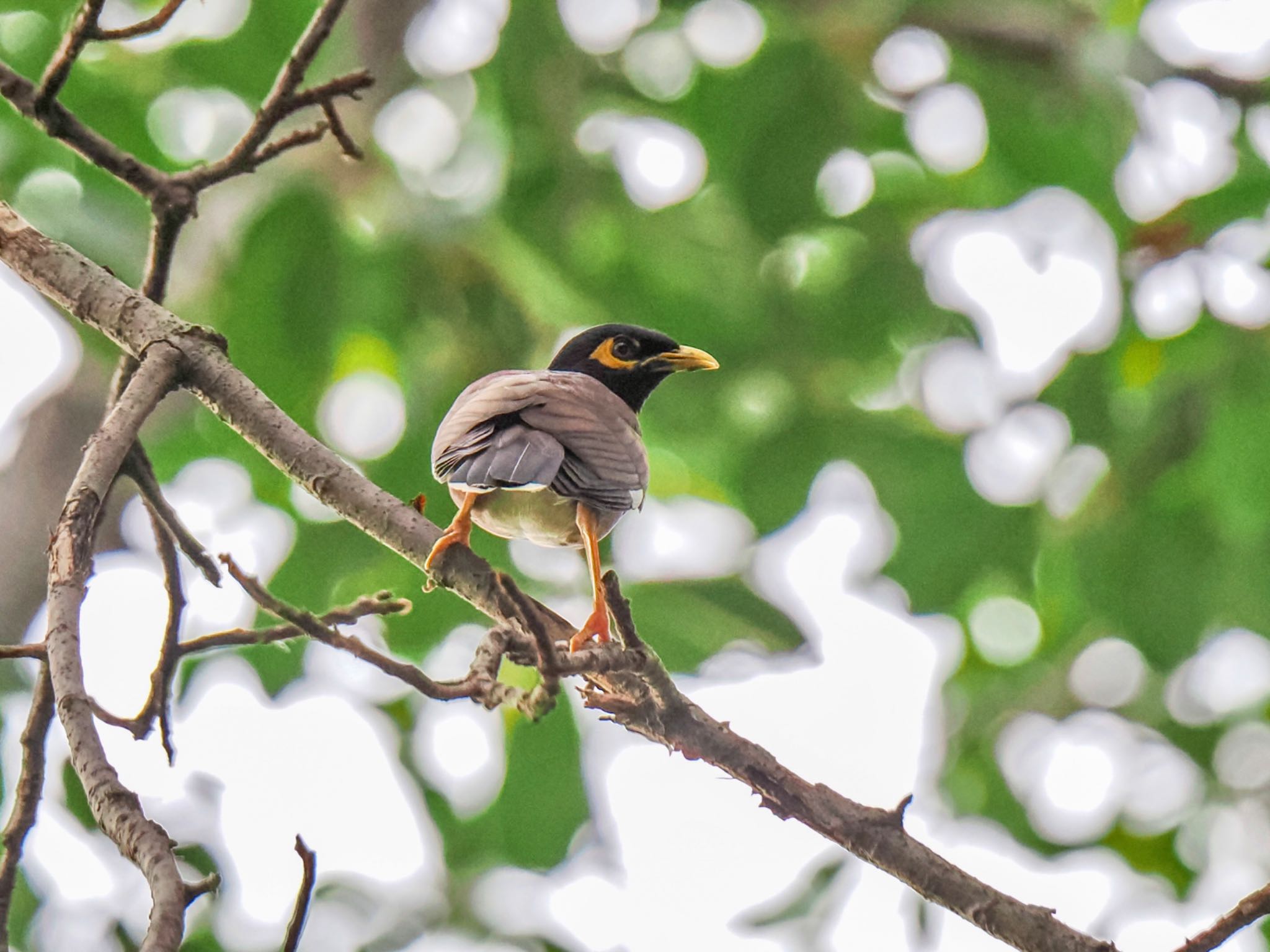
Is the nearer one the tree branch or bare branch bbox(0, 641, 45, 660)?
bare branch bbox(0, 641, 45, 660)

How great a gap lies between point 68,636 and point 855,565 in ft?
9.04

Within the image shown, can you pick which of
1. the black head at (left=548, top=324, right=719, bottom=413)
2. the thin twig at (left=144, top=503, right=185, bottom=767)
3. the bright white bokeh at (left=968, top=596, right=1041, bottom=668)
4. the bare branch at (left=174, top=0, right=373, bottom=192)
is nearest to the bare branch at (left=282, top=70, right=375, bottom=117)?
the bare branch at (left=174, top=0, right=373, bottom=192)

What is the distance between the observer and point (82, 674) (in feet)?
5.64

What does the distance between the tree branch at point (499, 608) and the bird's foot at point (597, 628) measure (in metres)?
0.05

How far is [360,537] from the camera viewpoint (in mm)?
3889

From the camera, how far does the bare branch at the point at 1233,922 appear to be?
6.14 ft

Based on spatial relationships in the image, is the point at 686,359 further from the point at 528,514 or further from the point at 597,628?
the point at 597,628

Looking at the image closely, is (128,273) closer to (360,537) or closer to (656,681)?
(360,537)

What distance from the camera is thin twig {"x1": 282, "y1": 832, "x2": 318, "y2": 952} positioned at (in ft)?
5.25

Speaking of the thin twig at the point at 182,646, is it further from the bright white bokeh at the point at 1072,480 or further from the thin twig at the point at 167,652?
the bright white bokeh at the point at 1072,480

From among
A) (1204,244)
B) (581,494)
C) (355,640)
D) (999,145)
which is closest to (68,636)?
(355,640)

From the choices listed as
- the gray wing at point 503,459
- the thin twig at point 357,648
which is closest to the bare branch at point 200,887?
the thin twig at point 357,648

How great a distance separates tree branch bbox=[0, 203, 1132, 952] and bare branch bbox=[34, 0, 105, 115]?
0.83 feet

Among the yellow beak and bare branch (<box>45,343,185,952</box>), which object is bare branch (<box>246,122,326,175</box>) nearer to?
bare branch (<box>45,343,185,952</box>)
